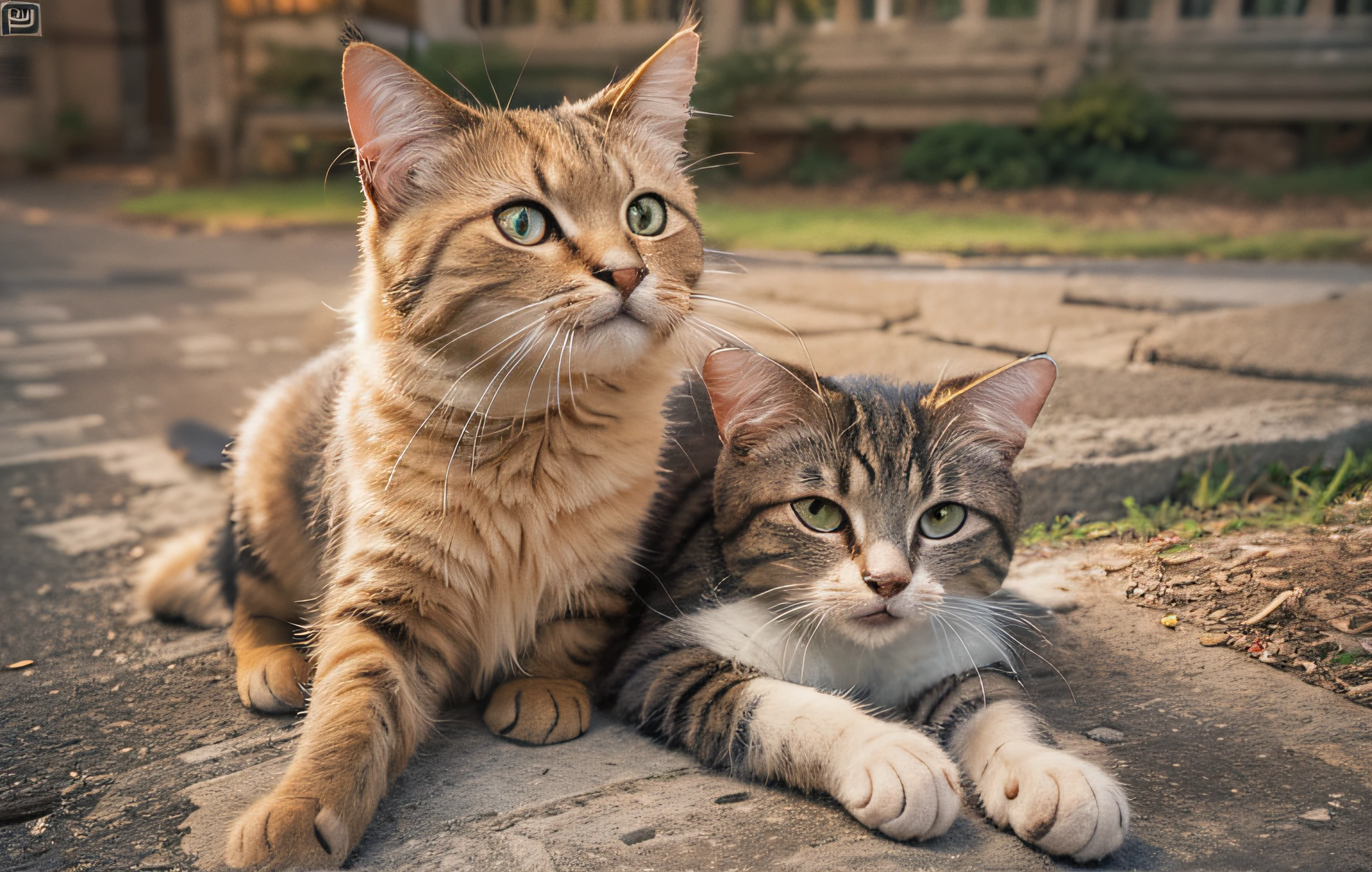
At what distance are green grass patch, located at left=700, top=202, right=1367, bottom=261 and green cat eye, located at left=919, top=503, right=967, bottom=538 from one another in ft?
8.56

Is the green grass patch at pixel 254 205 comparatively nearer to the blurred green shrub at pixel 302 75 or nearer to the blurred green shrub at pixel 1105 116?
the blurred green shrub at pixel 302 75

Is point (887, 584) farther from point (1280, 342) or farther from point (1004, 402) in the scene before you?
A: point (1280, 342)

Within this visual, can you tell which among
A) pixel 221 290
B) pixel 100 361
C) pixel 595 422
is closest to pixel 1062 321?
pixel 595 422

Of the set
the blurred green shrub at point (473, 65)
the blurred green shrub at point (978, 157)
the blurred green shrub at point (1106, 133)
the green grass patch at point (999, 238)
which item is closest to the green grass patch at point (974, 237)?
the green grass patch at point (999, 238)

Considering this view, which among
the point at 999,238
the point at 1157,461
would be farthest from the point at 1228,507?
the point at 999,238

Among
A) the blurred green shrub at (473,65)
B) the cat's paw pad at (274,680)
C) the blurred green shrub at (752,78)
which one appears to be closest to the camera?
the cat's paw pad at (274,680)

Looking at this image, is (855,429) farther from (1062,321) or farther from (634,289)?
(1062,321)

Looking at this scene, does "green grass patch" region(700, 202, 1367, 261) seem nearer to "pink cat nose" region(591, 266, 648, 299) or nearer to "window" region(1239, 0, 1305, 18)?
"window" region(1239, 0, 1305, 18)

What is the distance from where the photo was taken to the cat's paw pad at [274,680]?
1641 millimetres

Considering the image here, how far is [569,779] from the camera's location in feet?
4.62

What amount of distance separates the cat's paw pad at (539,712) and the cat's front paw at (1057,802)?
1.92 feet

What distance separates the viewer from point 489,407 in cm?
151

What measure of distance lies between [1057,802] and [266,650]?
1253 millimetres

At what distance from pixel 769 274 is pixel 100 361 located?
2602 mm
